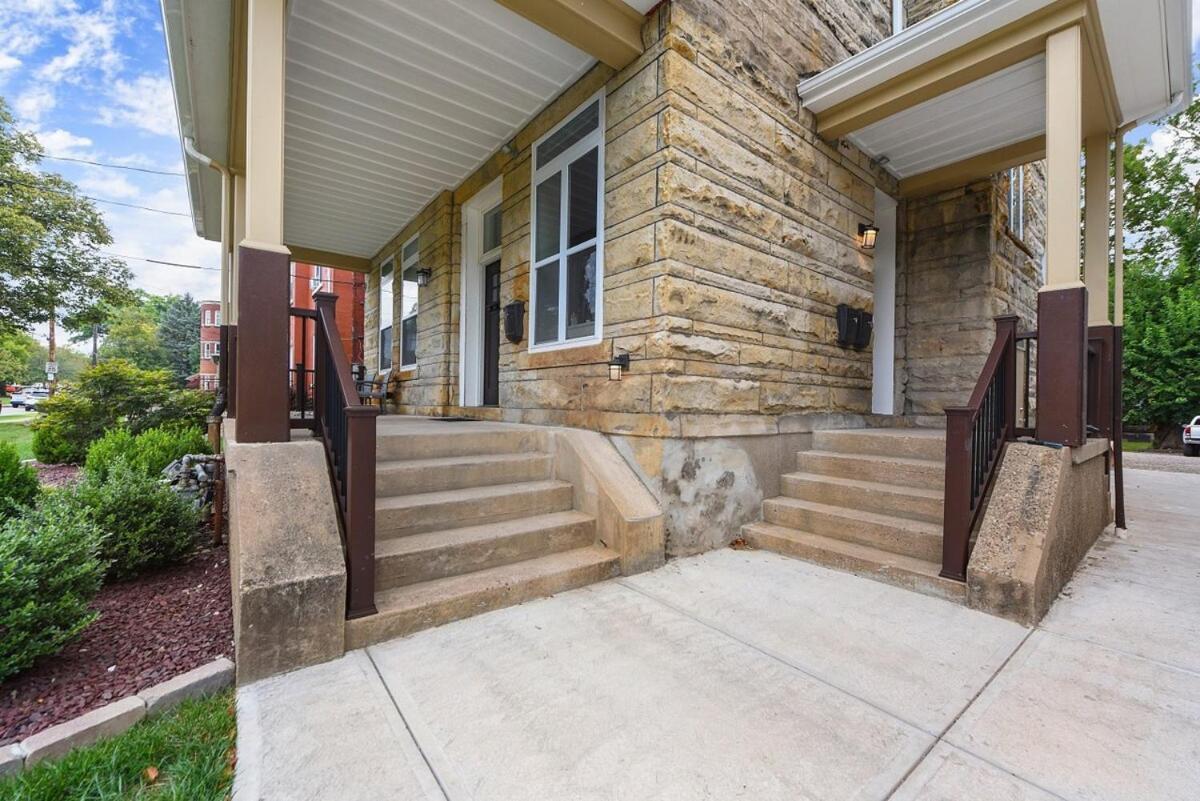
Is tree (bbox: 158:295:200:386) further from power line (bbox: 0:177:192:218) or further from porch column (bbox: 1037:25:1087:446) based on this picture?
porch column (bbox: 1037:25:1087:446)

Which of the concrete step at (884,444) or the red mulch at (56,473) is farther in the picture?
the red mulch at (56,473)

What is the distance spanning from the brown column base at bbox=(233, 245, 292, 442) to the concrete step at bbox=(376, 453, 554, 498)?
676mm

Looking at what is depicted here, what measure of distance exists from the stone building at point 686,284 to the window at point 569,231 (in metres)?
0.03

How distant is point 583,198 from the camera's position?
412 centimetres

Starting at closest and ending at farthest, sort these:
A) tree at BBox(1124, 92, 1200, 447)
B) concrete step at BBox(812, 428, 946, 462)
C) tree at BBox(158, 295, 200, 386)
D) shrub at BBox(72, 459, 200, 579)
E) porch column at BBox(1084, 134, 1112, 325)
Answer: shrub at BBox(72, 459, 200, 579) → concrete step at BBox(812, 428, 946, 462) → porch column at BBox(1084, 134, 1112, 325) → tree at BBox(1124, 92, 1200, 447) → tree at BBox(158, 295, 200, 386)

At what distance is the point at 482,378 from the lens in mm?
6164

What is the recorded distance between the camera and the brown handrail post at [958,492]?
269cm

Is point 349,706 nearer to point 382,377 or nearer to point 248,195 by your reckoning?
point 248,195

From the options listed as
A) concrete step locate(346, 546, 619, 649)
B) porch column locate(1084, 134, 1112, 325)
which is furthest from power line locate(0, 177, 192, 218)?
porch column locate(1084, 134, 1112, 325)

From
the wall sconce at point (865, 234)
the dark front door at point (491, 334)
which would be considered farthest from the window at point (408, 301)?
the wall sconce at point (865, 234)

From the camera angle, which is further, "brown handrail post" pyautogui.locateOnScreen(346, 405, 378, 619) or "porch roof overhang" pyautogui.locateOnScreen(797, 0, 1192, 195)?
"porch roof overhang" pyautogui.locateOnScreen(797, 0, 1192, 195)

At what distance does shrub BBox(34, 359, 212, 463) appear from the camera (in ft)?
25.3

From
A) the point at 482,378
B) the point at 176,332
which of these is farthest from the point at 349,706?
the point at 176,332

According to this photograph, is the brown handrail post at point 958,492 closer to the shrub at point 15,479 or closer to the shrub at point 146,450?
the shrub at point 146,450
